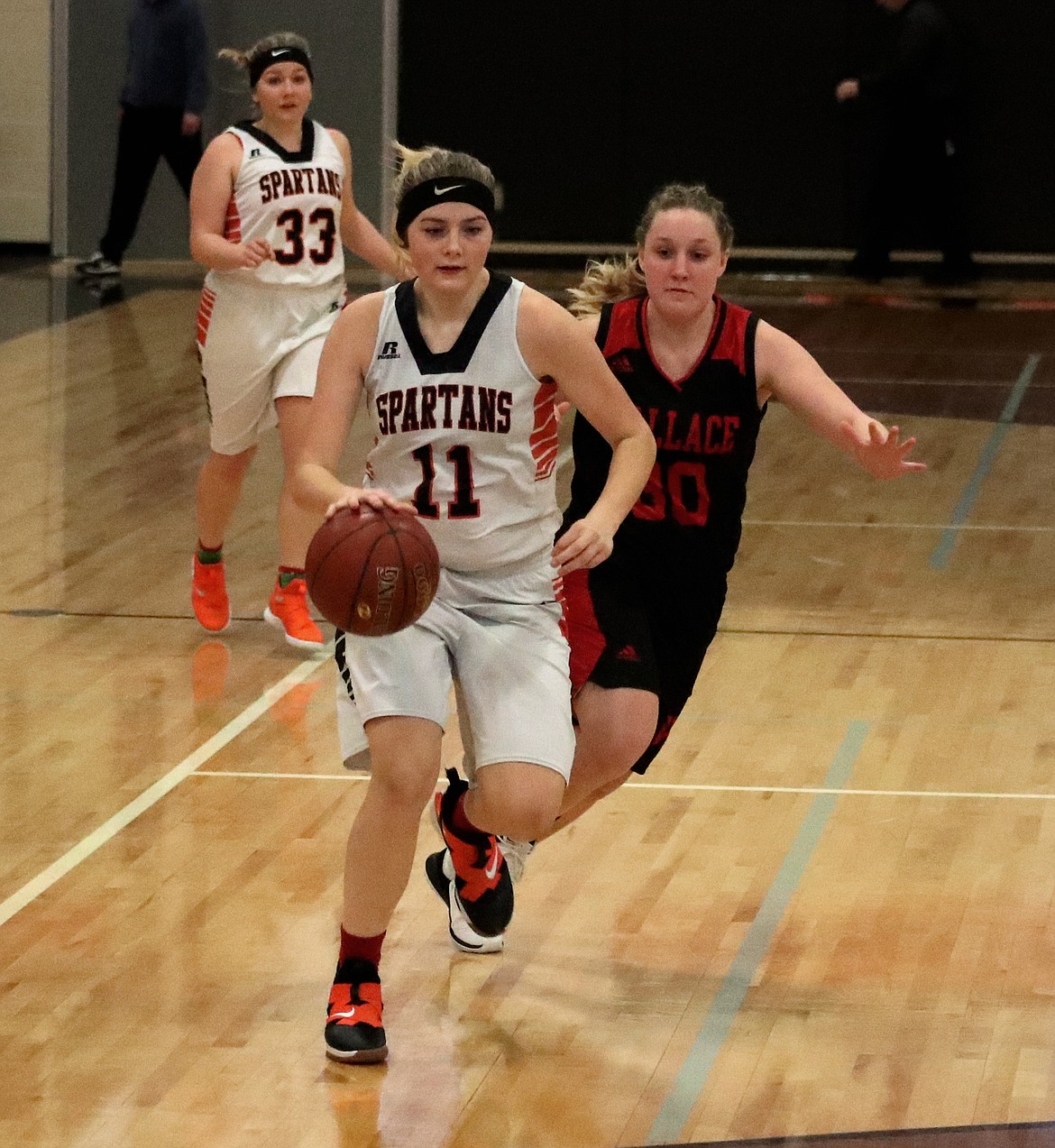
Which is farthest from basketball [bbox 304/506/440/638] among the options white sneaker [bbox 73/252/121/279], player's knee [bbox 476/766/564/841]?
white sneaker [bbox 73/252/121/279]

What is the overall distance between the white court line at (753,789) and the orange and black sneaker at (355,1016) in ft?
5.22

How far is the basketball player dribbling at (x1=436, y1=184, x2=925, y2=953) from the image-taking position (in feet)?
13.9

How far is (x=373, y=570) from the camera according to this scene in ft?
11.6

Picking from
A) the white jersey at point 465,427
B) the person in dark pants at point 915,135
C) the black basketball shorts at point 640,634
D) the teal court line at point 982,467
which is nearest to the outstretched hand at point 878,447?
the black basketball shorts at point 640,634

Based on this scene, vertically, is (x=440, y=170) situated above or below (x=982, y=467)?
above

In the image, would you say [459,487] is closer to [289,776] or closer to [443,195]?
[443,195]

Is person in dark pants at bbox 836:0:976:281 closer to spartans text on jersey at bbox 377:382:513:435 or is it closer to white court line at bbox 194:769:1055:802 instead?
white court line at bbox 194:769:1055:802

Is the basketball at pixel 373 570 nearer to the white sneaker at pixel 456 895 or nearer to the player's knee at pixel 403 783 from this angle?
the player's knee at pixel 403 783

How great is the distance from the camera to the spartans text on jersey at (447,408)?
3770 mm

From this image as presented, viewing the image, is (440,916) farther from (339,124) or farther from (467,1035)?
(339,124)

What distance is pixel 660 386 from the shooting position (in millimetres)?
4293

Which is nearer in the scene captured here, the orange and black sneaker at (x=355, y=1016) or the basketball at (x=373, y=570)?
the basketball at (x=373, y=570)

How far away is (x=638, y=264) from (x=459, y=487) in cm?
Answer: 90

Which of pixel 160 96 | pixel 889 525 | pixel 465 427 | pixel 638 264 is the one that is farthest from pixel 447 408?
pixel 160 96
